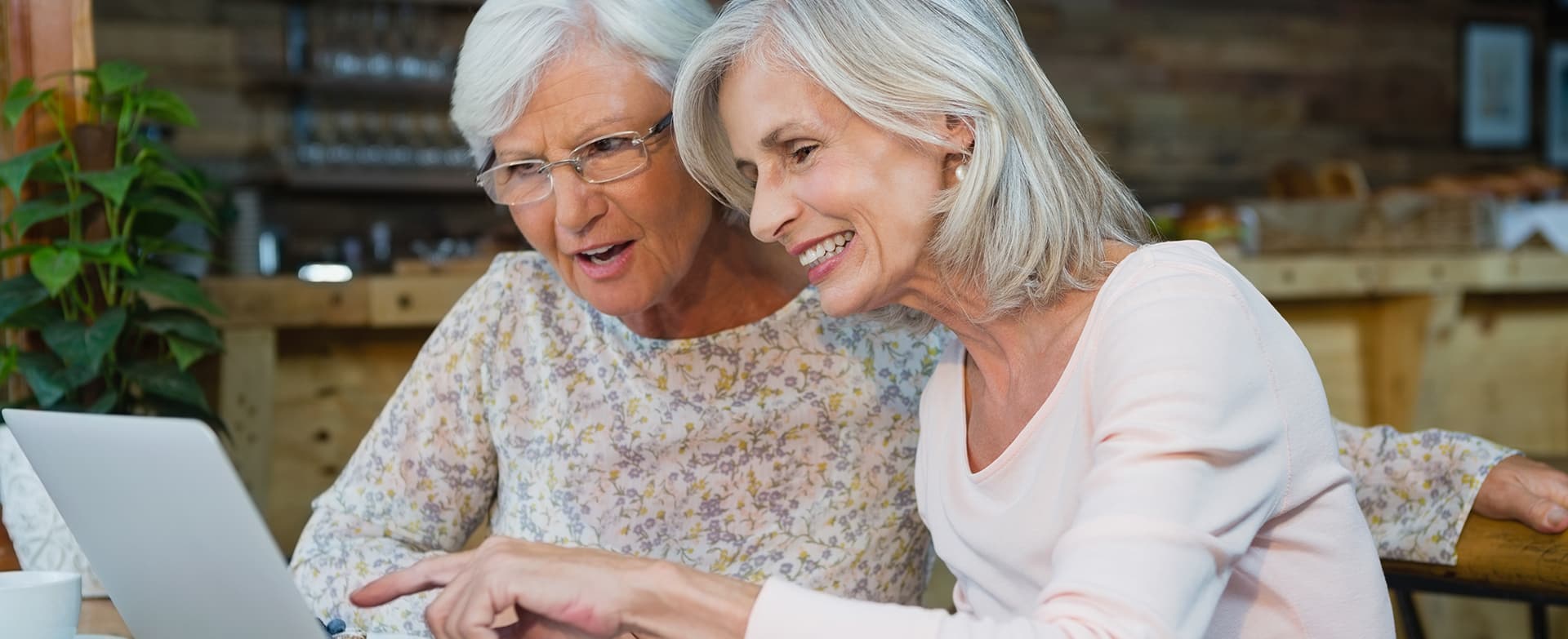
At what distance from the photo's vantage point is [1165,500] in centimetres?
90

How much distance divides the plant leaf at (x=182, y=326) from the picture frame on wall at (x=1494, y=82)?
605 cm

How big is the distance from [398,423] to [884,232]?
0.67 m

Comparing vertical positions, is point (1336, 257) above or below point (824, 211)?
below

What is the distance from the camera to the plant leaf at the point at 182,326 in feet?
6.77

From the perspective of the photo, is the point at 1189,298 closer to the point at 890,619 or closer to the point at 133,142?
the point at 890,619

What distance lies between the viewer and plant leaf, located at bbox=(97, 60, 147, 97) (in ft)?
6.60

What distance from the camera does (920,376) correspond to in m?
1.59

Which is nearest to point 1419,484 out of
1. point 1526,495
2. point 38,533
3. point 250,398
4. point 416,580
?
point 1526,495

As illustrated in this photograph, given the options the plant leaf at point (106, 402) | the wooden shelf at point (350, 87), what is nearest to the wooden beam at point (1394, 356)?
the plant leaf at point (106, 402)

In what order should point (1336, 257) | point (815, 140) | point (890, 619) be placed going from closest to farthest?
point (890, 619) → point (815, 140) → point (1336, 257)

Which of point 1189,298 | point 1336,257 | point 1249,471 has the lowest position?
point 1336,257

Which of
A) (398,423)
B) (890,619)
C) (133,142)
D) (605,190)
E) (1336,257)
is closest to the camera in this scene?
(890,619)

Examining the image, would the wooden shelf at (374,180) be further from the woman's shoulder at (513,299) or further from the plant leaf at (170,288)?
the woman's shoulder at (513,299)

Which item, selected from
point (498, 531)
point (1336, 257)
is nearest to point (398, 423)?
point (498, 531)
